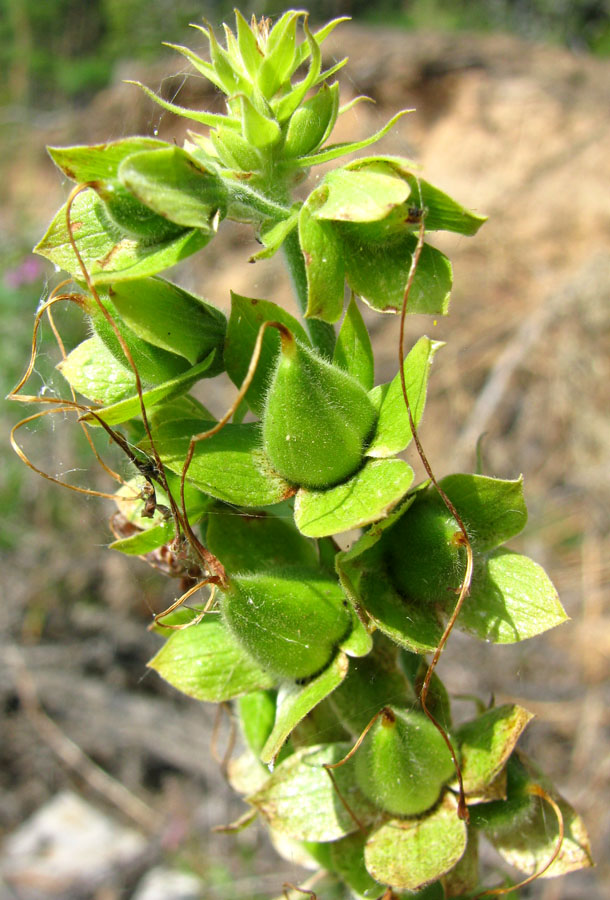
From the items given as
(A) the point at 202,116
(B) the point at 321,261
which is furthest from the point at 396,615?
(A) the point at 202,116

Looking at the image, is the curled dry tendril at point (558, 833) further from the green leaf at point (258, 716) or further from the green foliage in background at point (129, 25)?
the green foliage in background at point (129, 25)

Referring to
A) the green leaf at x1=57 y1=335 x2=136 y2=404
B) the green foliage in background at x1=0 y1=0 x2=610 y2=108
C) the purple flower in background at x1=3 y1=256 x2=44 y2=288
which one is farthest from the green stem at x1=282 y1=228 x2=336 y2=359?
the green foliage in background at x1=0 y1=0 x2=610 y2=108

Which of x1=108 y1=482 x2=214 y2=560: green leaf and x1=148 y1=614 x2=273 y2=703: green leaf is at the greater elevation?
x1=108 y1=482 x2=214 y2=560: green leaf

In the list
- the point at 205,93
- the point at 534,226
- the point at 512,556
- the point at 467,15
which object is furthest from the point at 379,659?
the point at 467,15

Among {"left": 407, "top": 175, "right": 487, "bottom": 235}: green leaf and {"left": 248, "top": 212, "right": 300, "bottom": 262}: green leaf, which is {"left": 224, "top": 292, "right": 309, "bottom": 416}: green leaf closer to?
{"left": 248, "top": 212, "right": 300, "bottom": 262}: green leaf

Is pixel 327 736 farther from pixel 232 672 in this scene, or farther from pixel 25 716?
pixel 25 716

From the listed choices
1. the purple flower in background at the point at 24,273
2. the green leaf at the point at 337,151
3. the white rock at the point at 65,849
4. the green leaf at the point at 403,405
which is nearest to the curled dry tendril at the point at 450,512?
the green leaf at the point at 403,405
